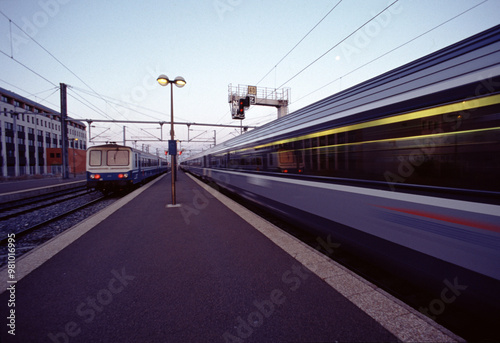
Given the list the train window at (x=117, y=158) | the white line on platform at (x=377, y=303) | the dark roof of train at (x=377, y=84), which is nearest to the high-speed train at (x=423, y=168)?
the dark roof of train at (x=377, y=84)

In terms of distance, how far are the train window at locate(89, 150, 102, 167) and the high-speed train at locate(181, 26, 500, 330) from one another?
37.3ft

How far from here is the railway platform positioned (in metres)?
2.11

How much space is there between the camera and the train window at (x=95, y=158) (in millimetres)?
11461

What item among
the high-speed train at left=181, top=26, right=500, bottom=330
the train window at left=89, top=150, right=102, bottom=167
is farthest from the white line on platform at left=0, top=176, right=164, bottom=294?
the train window at left=89, top=150, right=102, bottom=167

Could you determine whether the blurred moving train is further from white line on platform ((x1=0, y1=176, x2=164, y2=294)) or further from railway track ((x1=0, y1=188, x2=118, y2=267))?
white line on platform ((x1=0, y1=176, x2=164, y2=294))

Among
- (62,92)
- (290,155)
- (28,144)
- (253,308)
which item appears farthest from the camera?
(28,144)

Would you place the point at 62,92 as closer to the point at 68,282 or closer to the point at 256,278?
the point at 68,282

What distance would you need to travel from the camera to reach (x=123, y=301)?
260cm

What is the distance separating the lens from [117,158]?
1189cm

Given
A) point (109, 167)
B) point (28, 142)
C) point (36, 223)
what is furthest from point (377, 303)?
point (28, 142)

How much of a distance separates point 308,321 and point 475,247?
162 cm

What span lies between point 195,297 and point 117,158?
37.2 ft

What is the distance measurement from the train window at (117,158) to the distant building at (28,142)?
→ 2525cm

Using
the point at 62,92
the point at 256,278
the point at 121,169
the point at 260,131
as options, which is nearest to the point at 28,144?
the point at 62,92
